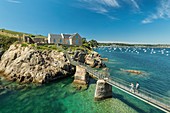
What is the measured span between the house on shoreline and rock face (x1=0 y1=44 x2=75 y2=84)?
1665 cm

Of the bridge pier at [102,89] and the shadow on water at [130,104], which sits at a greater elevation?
the bridge pier at [102,89]

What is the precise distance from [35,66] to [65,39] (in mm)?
28467

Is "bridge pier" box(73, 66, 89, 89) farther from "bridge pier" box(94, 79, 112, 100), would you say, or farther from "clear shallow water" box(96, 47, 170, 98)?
"clear shallow water" box(96, 47, 170, 98)

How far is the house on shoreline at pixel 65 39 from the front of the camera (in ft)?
193

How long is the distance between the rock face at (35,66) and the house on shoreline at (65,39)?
1665cm

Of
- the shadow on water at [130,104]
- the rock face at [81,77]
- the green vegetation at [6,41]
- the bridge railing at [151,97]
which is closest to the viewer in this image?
the bridge railing at [151,97]

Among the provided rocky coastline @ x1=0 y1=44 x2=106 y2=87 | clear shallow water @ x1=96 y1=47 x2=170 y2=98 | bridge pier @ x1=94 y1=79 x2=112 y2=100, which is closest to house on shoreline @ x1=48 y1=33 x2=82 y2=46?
rocky coastline @ x1=0 y1=44 x2=106 y2=87

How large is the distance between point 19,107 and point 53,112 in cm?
680

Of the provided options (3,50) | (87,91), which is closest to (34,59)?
(87,91)

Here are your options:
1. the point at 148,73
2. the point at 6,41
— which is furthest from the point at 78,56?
the point at 6,41

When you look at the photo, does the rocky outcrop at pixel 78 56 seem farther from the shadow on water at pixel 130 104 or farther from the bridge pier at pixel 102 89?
the shadow on water at pixel 130 104

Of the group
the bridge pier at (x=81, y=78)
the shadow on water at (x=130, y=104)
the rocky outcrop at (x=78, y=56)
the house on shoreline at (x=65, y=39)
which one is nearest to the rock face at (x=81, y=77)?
the bridge pier at (x=81, y=78)

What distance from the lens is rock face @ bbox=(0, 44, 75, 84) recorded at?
3388 cm

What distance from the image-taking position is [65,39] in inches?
2422
